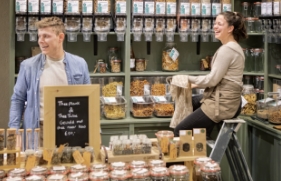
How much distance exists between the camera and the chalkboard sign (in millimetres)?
2070

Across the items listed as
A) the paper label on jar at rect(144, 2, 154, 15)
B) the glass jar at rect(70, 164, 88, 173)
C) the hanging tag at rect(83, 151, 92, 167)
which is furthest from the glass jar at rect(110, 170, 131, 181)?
the paper label on jar at rect(144, 2, 154, 15)

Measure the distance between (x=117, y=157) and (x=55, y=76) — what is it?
1.05m

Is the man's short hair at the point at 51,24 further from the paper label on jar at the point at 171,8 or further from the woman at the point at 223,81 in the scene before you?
the paper label on jar at the point at 171,8

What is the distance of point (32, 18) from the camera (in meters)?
3.84

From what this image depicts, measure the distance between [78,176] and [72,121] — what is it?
0.41m

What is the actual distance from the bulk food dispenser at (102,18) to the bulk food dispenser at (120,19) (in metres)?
0.08

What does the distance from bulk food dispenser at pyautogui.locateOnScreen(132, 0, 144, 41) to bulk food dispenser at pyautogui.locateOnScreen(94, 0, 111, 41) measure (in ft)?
0.77

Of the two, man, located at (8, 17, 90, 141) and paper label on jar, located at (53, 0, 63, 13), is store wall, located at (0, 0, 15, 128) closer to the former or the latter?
paper label on jar, located at (53, 0, 63, 13)

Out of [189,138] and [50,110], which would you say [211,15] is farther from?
[50,110]

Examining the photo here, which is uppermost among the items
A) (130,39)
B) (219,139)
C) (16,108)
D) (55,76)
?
(130,39)

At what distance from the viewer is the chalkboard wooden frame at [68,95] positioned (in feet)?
6.72

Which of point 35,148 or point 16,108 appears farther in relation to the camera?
point 16,108

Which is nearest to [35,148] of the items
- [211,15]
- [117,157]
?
[117,157]

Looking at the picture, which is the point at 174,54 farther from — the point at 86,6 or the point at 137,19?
the point at 86,6
